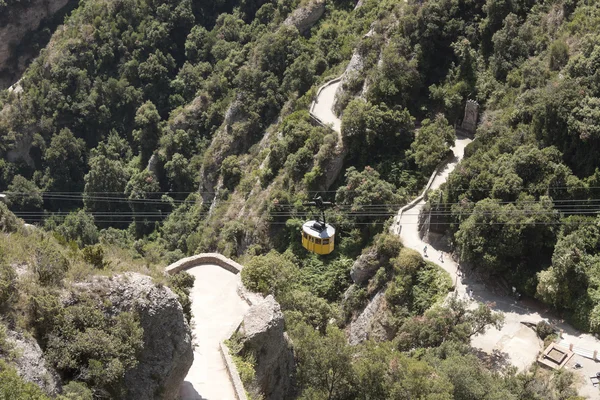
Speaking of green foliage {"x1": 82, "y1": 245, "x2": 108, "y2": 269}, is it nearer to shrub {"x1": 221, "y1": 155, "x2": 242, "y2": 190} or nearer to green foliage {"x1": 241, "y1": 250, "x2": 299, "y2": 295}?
green foliage {"x1": 241, "y1": 250, "x2": 299, "y2": 295}

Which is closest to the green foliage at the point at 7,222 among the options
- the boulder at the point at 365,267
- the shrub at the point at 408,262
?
the shrub at the point at 408,262

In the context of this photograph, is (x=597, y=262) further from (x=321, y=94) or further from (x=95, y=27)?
(x=95, y=27)

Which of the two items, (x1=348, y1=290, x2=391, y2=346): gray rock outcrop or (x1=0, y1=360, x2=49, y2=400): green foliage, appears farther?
(x1=348, y1=290, x2=391, y2=346): gray rock outcrop

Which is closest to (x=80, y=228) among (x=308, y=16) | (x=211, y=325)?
(x=308, y=16)

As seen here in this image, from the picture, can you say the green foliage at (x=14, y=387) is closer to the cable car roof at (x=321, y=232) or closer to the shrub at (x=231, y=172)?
the cable car roof at (x=321, y=232)

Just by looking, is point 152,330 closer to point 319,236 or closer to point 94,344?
point 94,344

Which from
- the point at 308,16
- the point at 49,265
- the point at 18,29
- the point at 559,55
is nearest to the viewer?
the point at 49,265

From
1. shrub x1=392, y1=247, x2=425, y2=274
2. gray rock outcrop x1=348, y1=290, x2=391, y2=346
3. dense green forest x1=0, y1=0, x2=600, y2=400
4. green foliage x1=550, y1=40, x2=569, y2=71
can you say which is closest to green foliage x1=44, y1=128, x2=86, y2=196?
dense green forest x1=0, y1=0, x2=600, y2=400
